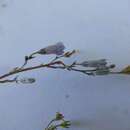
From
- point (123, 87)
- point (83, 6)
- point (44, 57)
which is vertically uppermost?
point (83, 6)

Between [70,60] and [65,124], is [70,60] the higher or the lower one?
the higher one

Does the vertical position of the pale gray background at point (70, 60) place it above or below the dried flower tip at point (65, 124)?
above

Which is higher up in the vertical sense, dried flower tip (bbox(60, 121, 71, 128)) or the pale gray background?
the pale gray background

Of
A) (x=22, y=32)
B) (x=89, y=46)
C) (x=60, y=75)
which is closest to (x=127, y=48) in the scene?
(x=89, y=46)

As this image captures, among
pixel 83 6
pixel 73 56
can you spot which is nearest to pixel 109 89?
pixel 73 56

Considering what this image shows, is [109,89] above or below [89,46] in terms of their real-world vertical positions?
below

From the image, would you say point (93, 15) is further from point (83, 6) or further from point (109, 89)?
point (109, 89)

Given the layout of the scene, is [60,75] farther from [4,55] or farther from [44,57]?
[4,55]
